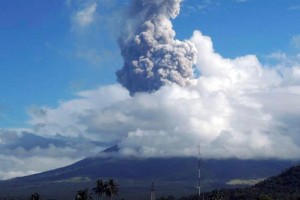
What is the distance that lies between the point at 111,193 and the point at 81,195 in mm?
10333

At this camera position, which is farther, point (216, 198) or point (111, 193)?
point (216, 198)

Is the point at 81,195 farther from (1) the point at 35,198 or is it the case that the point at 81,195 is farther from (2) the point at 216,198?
(2) the point at 216,198

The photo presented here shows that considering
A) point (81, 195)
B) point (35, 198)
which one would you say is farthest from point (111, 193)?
point (35, 198)

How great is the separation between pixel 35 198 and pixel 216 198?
60.8m

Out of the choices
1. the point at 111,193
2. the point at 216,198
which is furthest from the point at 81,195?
the point at 216,198

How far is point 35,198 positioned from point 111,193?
26066 millimetres

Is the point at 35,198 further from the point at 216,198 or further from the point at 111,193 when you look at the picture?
the point at 216,198

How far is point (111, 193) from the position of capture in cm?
17762

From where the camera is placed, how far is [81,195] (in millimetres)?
172500

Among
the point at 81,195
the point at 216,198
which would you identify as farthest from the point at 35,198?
the point at 216,198

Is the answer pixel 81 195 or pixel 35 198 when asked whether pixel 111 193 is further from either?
pixel 35 198

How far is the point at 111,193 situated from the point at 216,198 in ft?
122

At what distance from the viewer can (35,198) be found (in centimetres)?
18288

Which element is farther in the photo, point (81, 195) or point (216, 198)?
point (216, 198)
